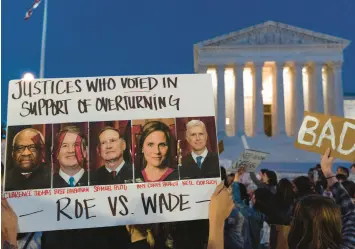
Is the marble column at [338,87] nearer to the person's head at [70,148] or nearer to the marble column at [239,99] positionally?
the marble column at [239,99]

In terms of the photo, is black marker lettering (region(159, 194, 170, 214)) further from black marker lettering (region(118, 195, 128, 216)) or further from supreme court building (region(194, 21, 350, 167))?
supreme court building (region(194, 21, 350, 167))

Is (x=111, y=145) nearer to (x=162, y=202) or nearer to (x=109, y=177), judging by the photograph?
→ (x=109, y=177)

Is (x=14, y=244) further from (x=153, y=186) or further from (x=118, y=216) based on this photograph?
(x=153, y=186)

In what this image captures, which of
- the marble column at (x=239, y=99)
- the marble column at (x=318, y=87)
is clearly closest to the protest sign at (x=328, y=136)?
the marble column at (x=239, y=99)

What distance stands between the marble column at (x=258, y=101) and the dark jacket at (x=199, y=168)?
40.3 metres

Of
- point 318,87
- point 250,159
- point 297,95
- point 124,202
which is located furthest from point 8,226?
point 318,87

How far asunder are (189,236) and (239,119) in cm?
4038

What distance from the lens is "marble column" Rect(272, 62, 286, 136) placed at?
4475 cm

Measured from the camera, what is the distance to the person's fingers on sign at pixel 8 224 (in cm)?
375

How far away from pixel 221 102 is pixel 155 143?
40862 mm

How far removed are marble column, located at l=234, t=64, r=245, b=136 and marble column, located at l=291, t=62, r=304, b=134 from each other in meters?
5.22

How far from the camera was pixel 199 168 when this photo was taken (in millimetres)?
4270

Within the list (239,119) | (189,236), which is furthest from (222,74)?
(189,236)

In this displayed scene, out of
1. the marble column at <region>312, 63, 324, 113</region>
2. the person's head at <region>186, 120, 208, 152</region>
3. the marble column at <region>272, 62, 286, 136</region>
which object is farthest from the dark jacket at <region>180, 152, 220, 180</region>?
the marble column at <region>312, 63, 324, 113</region>
